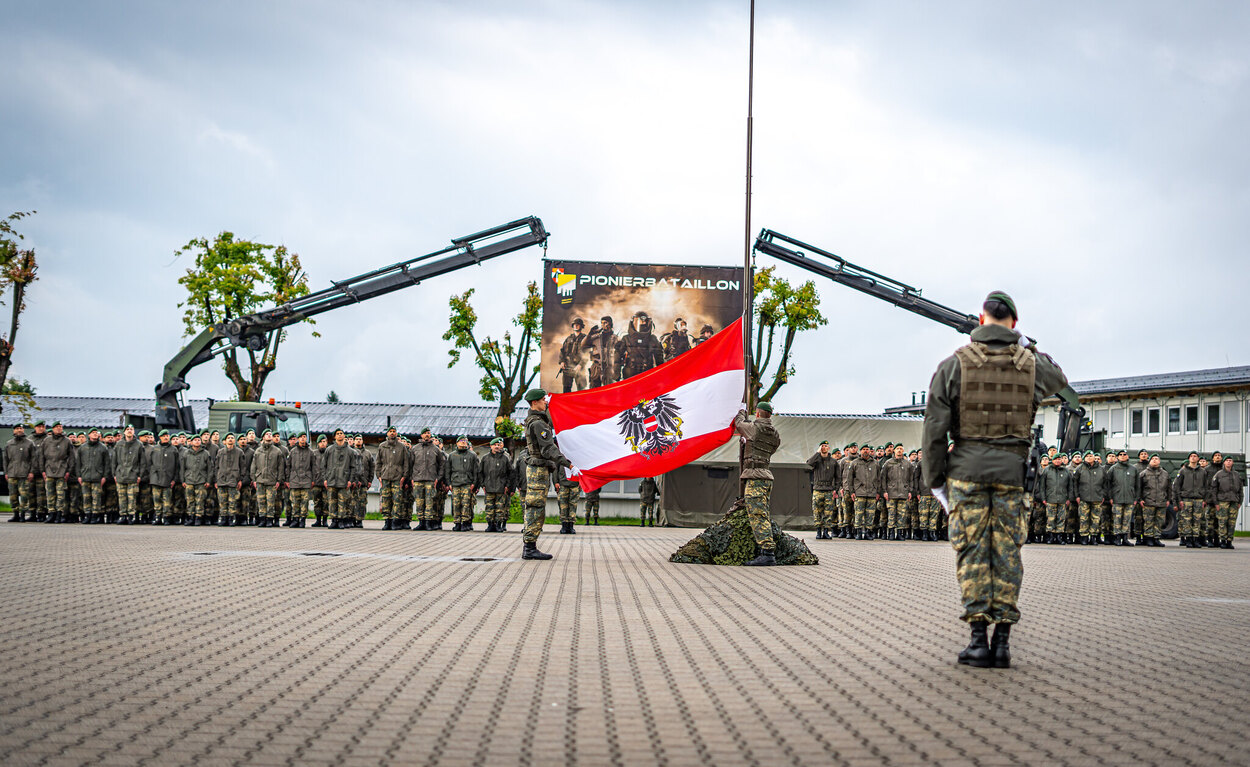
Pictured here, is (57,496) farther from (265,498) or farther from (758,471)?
(758,471)

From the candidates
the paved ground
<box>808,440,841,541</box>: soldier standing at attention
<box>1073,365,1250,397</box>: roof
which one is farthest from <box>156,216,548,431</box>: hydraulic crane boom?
<box>1073,365,1250,397</box>: roof

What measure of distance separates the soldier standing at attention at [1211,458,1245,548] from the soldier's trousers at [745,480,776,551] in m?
15.0

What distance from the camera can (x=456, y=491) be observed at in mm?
22453

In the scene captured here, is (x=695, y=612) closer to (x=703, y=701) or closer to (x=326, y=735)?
(x=703, y=701)

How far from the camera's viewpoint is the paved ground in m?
4.21

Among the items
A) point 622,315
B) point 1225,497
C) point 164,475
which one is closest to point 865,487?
point 1225,497

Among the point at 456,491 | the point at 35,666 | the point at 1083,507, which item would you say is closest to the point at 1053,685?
the point at 35,666

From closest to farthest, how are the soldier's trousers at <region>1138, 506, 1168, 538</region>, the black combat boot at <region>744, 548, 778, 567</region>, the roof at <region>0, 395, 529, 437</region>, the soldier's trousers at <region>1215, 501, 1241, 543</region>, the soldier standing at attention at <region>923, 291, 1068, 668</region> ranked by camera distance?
the soldier standing at attention at <region>923, 291, 1068, 668</region> < the black combat boot at <region>744, 548, 778, 567</region> < the soldier's trousers at <region>1215, 501, 1241, 543</region> < the soldier's trousers at <region>1138, 506, 1168, 538</region> < the roof at <region>0, 395, 529, 437</region>

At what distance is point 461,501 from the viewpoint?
22.4 meters

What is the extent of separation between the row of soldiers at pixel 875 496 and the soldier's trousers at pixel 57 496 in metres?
15.6

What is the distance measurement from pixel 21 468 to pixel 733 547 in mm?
16396

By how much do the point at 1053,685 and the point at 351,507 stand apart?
18830 millimetres

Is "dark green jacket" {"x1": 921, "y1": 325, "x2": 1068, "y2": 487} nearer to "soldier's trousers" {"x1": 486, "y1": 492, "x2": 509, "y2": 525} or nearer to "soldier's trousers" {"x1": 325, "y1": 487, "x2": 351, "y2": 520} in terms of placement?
"soldier's trousers" {"x1": 486, "y1": 492, "x2": 509, "y2": 525}

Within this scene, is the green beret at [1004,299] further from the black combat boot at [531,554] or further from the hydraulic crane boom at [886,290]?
the hydraulic crane boom at [886,290]
